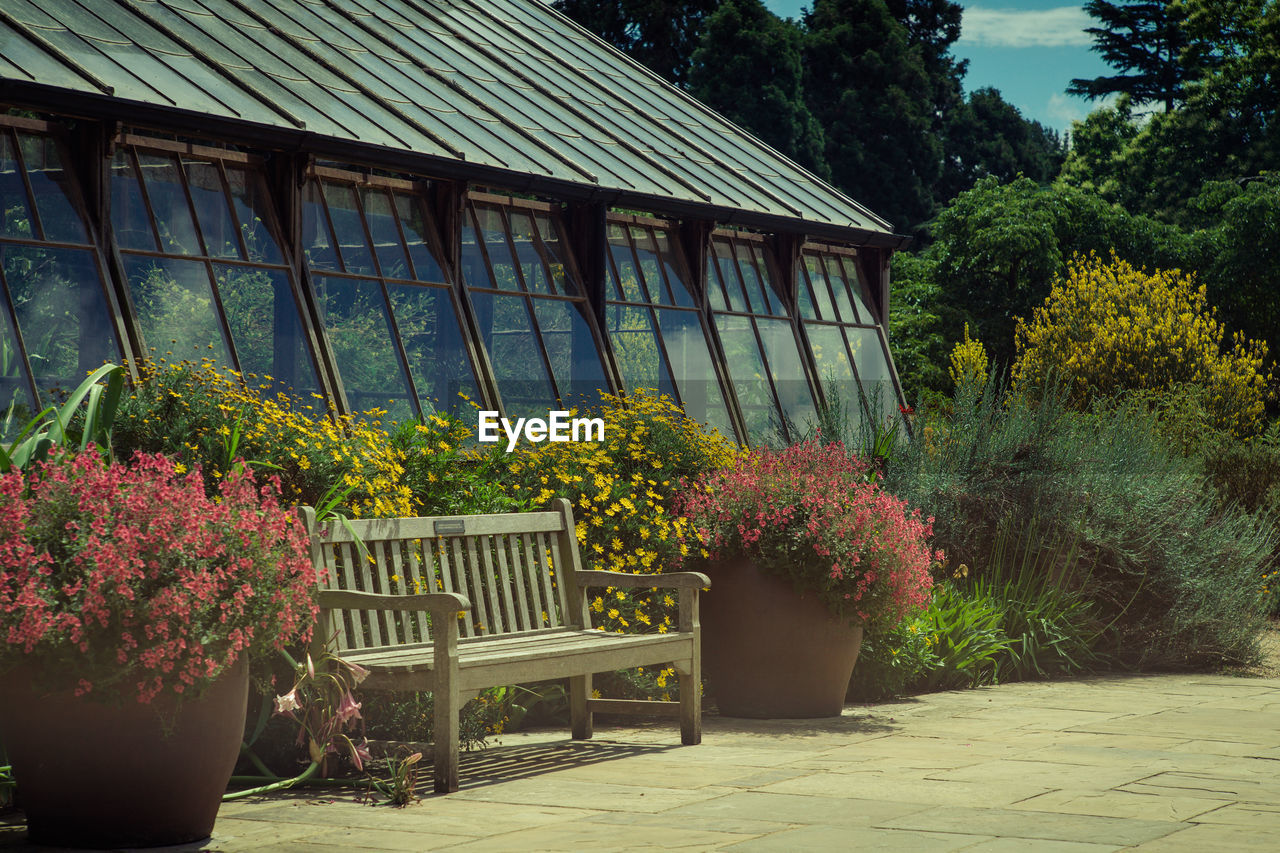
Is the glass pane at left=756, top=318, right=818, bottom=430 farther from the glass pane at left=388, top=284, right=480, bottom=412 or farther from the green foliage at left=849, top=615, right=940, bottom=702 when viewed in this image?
the green foliage at left=849, top=615, right=940, bottom=702

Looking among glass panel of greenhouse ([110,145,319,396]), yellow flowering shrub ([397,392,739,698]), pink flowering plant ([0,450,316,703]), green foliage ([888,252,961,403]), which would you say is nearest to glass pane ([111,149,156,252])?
glass panel of greenhouse ([110,145,319,396])

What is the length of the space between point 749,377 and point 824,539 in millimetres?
6408

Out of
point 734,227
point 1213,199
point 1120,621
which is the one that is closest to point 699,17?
point 1213,199

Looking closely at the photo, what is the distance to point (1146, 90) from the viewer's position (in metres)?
37.2

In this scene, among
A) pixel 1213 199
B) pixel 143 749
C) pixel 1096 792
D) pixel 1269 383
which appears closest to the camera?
pixel 143 749

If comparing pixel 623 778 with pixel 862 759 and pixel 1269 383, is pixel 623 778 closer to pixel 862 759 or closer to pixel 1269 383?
pixel 862 759

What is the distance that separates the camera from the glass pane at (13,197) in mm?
8531

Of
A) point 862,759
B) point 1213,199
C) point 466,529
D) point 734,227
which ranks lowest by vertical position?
point 862,759

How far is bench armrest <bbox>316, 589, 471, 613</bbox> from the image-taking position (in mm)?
5516

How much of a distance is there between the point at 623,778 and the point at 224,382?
9.51ft

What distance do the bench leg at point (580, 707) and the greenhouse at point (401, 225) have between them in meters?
3.48

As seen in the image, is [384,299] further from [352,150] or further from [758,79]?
[758,79]

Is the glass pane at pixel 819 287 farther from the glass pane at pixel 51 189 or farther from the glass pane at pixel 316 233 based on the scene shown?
the glass pane at pixel 51 189

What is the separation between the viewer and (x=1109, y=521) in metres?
9.94
